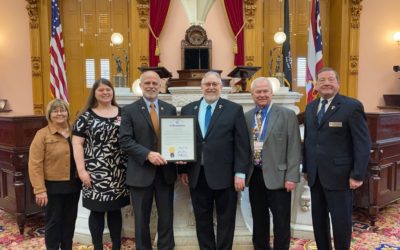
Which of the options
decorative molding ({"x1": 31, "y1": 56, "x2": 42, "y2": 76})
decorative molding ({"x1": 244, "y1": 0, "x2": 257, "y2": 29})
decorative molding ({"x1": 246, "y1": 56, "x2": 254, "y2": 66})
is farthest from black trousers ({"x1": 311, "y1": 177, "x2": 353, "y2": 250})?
decorative molding ({"x1": 31, "y1": 56, "x2": 42, "y2": 76})

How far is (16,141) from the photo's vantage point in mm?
3559

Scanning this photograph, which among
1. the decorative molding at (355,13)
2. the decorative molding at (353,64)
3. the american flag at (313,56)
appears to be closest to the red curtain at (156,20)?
the american flag at (313,56)

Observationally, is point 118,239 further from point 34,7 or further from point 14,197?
point 34,7

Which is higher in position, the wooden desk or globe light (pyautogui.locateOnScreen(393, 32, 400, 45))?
globe light (pyautogui.locateOnScreen(393, 32, 400, 45))

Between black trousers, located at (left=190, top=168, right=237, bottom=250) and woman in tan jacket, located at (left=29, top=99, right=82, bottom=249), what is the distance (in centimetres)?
92

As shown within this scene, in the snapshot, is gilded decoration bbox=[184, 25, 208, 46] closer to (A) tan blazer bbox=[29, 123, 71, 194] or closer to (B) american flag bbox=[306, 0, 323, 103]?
(B) american flag bbox=[306, 0, 323, 103]

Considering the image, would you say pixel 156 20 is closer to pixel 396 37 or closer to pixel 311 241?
pixel 396 37

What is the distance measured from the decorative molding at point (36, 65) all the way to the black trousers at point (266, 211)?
7.56 metres

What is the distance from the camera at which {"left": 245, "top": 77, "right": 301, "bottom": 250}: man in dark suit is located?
2.52m

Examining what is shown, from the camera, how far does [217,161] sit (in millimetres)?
2500

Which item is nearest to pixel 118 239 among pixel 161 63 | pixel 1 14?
pixel 161 63

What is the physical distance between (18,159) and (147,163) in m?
1.83

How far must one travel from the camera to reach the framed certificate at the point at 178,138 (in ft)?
8.02

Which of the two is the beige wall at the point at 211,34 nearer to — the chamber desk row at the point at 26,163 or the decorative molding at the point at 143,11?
the decorative molding at the point at 143,11
